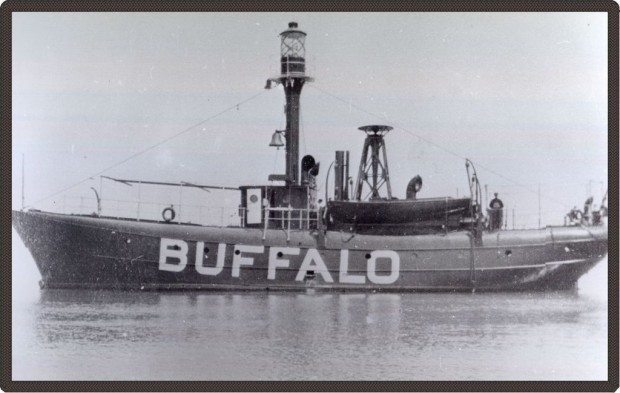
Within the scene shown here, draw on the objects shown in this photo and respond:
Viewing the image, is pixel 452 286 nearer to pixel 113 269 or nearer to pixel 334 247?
pixel 334 247

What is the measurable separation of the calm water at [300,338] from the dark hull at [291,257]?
1812mm

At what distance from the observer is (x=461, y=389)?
36.5 ft

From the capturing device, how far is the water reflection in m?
12.2

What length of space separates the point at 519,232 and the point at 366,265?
5849 mm

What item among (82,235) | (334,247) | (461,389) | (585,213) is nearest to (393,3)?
(461,389)

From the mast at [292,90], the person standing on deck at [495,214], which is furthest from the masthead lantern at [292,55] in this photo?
the person standing on deck at [495,214]

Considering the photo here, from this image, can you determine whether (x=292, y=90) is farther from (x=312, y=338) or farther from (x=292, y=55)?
(x=312, y=338)

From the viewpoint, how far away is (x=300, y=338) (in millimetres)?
14758

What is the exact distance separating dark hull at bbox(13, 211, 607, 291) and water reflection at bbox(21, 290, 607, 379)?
191cm

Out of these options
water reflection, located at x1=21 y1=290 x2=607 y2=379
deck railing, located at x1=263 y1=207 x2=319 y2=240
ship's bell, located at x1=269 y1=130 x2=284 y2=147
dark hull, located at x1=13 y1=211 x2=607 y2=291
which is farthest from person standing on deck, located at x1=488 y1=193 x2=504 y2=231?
ship's bell, located at x1=269 y1=130 x2=284 y2=147

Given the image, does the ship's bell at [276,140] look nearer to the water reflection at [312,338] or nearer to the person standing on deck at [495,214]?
the water reflection at [312,338]

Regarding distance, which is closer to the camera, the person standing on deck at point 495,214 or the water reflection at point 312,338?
the water reflection at point 312,338

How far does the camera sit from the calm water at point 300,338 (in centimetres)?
1211

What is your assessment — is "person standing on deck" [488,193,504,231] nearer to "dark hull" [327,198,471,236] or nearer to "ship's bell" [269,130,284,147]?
"dark hull" [327,198,471,236]
